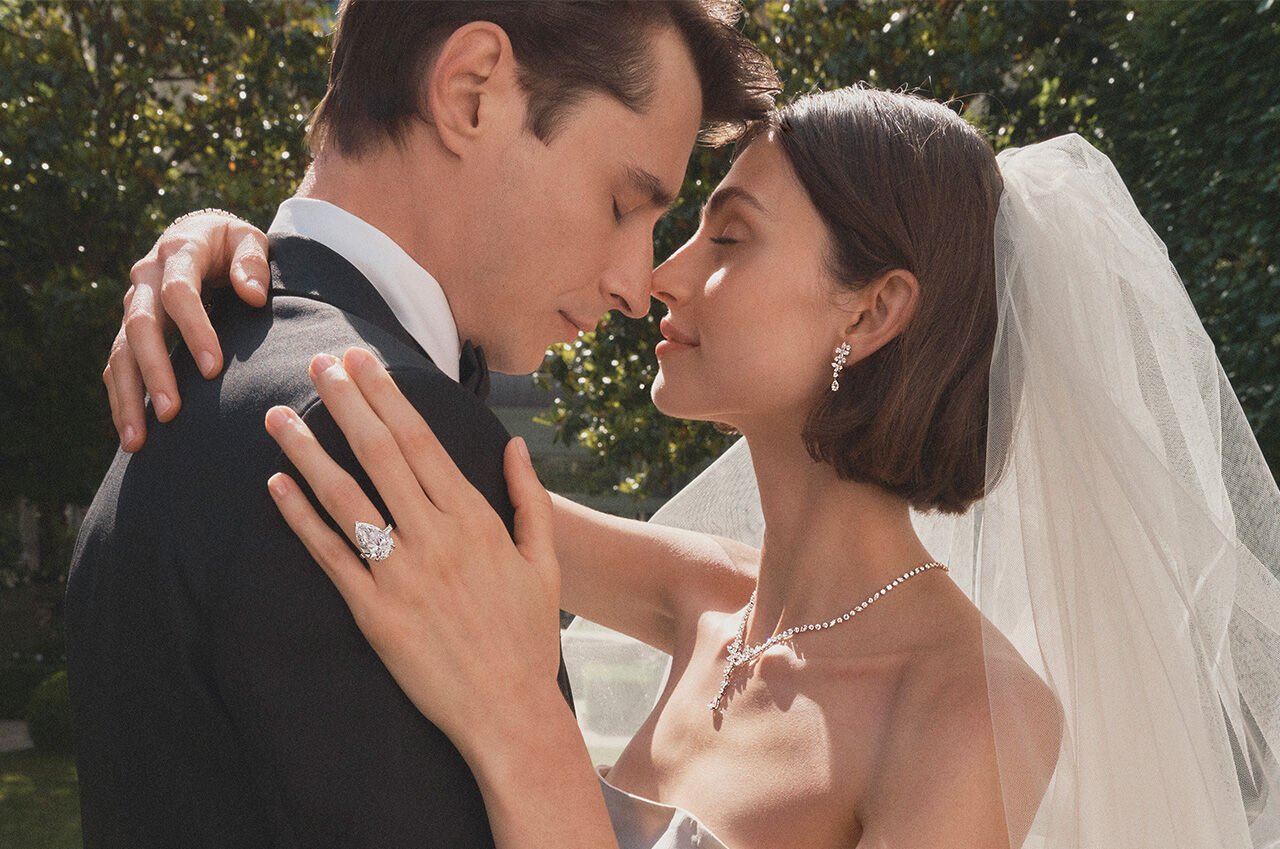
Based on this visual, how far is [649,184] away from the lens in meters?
1.93

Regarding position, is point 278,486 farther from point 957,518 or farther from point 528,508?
point 957,518

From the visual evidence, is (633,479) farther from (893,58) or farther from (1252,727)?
(1252,727)

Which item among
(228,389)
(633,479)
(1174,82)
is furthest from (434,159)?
(633,479)

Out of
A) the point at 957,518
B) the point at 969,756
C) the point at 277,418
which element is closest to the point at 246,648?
the point at 277,418

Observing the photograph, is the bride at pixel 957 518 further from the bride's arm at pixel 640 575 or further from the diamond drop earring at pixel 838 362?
the bride's arm at pixel 640 575

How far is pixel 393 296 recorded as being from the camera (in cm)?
168

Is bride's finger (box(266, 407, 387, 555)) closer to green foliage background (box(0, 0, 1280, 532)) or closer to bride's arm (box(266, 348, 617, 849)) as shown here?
bride's arm (box(266, 348, 617, 849))

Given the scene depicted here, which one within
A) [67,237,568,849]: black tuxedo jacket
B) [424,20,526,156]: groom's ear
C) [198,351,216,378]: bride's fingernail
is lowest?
[67,237,568,849]: black tuxedo jacket

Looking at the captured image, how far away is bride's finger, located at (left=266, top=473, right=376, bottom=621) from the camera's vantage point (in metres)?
1.32

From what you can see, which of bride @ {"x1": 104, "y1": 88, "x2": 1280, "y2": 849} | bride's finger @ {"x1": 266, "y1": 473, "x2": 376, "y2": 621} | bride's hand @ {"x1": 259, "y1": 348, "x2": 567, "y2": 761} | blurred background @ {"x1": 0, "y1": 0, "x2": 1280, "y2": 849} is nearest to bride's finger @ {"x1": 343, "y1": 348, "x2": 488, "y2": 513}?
bride's hand @ {"x1": 259, "y1": 348, "x2": 567, "y2": 761}

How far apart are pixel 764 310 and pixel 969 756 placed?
98 cm

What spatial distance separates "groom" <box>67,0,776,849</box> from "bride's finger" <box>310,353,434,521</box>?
0.04 m

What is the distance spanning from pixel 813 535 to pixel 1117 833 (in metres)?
0.84

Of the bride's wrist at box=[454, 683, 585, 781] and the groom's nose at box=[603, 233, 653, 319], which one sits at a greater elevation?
the groom's nose at box=[603, 233, 653, 319]
